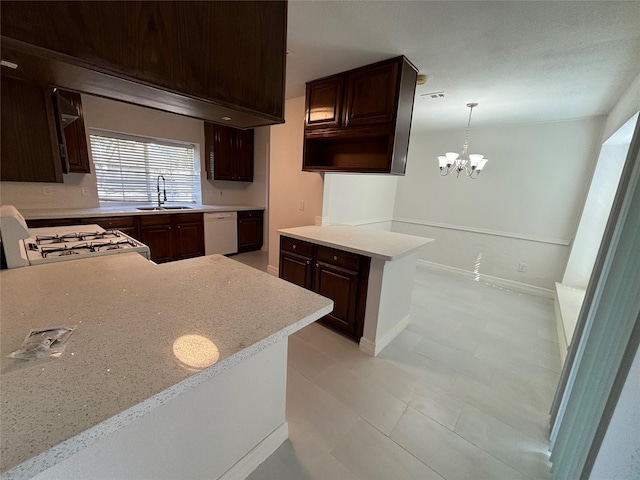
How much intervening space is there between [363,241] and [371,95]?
4.18 feet

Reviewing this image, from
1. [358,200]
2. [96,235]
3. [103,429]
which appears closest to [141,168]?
[96,235]

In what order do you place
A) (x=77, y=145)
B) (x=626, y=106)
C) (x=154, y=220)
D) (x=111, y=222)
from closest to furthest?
1. (x=626, y=106)
2. (x=77, y=145)
3. (x=111, y=222)
4. (x=154, y=220)

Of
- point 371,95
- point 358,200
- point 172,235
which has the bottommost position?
point 172,235

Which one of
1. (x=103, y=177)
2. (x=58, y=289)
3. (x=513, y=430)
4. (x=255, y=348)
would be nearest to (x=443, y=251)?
(x=513, y=430)

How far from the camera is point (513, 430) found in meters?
1.59

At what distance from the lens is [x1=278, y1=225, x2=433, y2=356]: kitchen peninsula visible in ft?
7.03

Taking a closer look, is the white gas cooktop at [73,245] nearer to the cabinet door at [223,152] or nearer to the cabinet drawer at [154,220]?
the cabinet drawer at [154,220]

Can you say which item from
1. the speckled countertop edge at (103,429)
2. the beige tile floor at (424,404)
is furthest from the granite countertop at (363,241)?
the speckled countertop edge at (103,429)

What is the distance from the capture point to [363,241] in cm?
241

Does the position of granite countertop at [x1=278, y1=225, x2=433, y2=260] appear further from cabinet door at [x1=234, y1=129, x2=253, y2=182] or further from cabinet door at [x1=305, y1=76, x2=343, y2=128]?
cabinet door at [x1=234, y1=129, x2=253, y2=182]

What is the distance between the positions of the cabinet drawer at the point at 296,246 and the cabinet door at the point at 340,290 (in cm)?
17

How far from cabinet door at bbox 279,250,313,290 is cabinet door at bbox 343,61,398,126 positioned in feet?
4.56

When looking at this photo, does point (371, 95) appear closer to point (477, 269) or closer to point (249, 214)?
point (249, 214)

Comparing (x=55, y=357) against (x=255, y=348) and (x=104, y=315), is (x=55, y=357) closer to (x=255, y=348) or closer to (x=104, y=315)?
(x=104, y=315)
